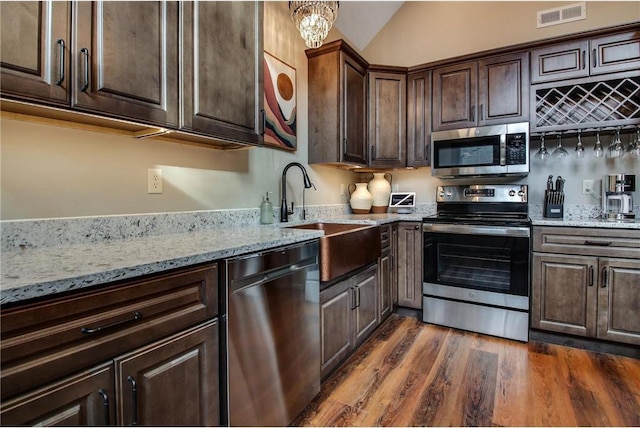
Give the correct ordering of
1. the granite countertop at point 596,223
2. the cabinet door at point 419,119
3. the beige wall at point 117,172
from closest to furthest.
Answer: the beige wall at point 117,172, the granite countertop at point 596,223, the cabinet door at point 419,119

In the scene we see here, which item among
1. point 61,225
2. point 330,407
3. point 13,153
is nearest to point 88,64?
point 13,153

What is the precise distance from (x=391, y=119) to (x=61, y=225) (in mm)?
2719

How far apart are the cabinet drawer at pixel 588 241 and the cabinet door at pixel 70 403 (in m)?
2.69

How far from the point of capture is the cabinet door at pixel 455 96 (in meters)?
2.78

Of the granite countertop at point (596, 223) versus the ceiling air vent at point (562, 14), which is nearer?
the granite countertop at point (596, 223)

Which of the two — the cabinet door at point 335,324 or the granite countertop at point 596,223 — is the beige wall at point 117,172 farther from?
the granite countertop at point 596,223

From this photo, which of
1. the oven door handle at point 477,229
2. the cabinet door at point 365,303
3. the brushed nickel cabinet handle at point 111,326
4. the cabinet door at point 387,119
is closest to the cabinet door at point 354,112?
the cabinet door at point 387,119

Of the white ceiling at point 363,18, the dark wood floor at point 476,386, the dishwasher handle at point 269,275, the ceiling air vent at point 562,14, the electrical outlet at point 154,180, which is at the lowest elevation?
the dark wood floor at point 476,386

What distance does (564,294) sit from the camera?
228 cm

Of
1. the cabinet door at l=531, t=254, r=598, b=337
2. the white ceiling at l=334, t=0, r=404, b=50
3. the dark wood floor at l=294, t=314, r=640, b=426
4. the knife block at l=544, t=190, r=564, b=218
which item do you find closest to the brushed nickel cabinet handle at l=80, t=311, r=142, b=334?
the dark wood floor at l=294, t=314, r=640, b=426

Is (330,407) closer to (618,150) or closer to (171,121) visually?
(171,121)

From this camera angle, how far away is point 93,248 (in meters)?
1.17

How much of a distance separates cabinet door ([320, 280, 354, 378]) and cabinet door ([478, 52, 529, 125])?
79.0 inches

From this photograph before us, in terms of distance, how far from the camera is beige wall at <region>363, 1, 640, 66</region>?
264cm
